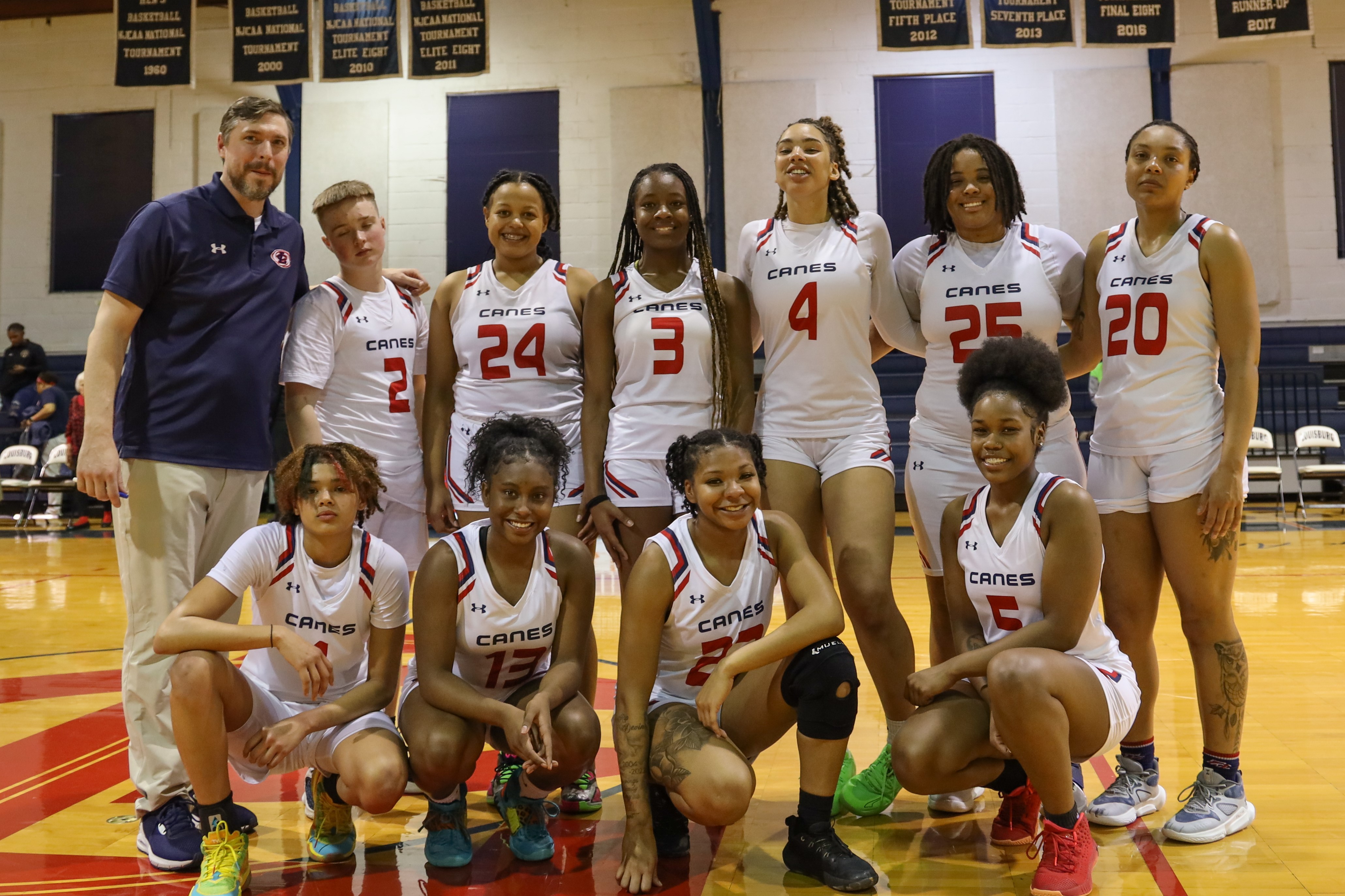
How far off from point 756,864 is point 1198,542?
1468 mm

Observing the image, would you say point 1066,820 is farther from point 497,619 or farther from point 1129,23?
point 1129,23

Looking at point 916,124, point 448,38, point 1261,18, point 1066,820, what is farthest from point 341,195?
point 916,124

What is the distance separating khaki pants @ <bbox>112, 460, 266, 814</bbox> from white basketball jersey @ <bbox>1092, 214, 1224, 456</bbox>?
2503mm

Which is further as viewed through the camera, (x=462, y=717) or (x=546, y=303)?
(x=546, y=303)

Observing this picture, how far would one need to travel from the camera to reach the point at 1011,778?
2.76 m

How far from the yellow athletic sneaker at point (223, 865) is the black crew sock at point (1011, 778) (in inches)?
72.5

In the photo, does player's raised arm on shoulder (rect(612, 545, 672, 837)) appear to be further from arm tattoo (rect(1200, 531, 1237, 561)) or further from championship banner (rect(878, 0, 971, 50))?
championship banner (rect(878, 0, 971, 50))

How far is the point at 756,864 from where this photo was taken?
2668 millimetres

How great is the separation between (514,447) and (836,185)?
1.34 metres

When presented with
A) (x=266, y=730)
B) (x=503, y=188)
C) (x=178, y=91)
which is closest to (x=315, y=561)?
(x=266, y=730)

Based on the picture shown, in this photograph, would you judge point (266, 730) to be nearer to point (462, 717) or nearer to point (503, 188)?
point (462, 717)

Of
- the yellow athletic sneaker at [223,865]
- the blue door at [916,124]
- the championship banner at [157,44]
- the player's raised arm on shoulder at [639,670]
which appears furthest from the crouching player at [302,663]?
the blue door at [916,124]

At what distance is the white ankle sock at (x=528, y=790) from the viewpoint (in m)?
2.78

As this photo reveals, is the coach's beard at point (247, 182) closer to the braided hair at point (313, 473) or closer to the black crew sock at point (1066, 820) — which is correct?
the braided hair at point (313, 473)
